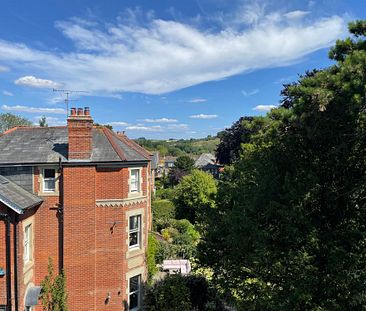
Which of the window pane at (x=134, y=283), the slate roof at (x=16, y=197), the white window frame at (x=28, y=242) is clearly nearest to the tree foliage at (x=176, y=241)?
the window pane at (x=134, y=283)

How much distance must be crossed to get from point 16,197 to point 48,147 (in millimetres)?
3587

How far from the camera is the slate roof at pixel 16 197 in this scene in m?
12.6

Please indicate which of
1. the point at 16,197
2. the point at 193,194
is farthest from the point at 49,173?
the point at 193,194

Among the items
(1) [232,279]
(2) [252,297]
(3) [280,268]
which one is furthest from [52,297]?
(3) [280,268]

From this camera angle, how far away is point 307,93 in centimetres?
825

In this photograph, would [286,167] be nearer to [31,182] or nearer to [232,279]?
[232,279]

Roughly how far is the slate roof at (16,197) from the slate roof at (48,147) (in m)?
1.27

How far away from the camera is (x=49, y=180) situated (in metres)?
15.7

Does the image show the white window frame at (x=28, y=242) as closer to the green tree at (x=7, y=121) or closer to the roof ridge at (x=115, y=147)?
the roof ridge at (x=115, y=147)

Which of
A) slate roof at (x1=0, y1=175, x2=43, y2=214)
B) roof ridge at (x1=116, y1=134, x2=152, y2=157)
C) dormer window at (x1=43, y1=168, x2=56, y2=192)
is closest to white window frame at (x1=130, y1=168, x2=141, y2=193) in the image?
roof ridge at (x1=116, y1=134, x2=152, y2=157)

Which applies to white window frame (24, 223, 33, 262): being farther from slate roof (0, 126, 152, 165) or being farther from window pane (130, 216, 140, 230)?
window pane (130, 216, 140, 230)

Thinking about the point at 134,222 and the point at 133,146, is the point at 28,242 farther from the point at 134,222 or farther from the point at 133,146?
the point at 133,146

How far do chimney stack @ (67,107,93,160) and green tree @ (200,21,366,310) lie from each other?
25.3ft

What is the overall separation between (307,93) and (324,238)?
168 inches
